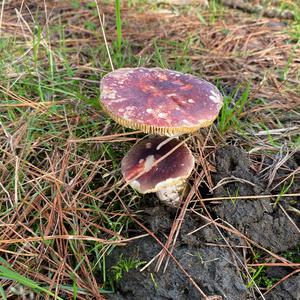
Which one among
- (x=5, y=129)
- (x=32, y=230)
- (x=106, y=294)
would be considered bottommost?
(x=106, y=294)

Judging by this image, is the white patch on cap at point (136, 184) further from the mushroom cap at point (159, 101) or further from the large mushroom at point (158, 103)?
the mushroom cap at point (159, 101)

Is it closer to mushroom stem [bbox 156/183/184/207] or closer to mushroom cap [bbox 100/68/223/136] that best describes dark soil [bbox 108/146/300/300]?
mushroom stem [bbox 156/183/184/207]

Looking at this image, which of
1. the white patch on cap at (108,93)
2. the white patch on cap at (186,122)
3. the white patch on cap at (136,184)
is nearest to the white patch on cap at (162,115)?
the white patch on cap at (186,122)

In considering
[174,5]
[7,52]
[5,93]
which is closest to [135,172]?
[5,93]

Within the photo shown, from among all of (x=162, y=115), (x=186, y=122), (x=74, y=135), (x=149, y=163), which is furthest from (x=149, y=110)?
A: (x=74, y=135)

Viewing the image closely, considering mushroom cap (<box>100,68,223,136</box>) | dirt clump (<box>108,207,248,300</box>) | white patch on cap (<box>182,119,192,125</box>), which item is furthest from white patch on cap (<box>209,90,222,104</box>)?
dirt clump (<box>108,207,248,300</box>)

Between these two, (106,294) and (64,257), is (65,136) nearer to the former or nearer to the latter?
(64,257)
